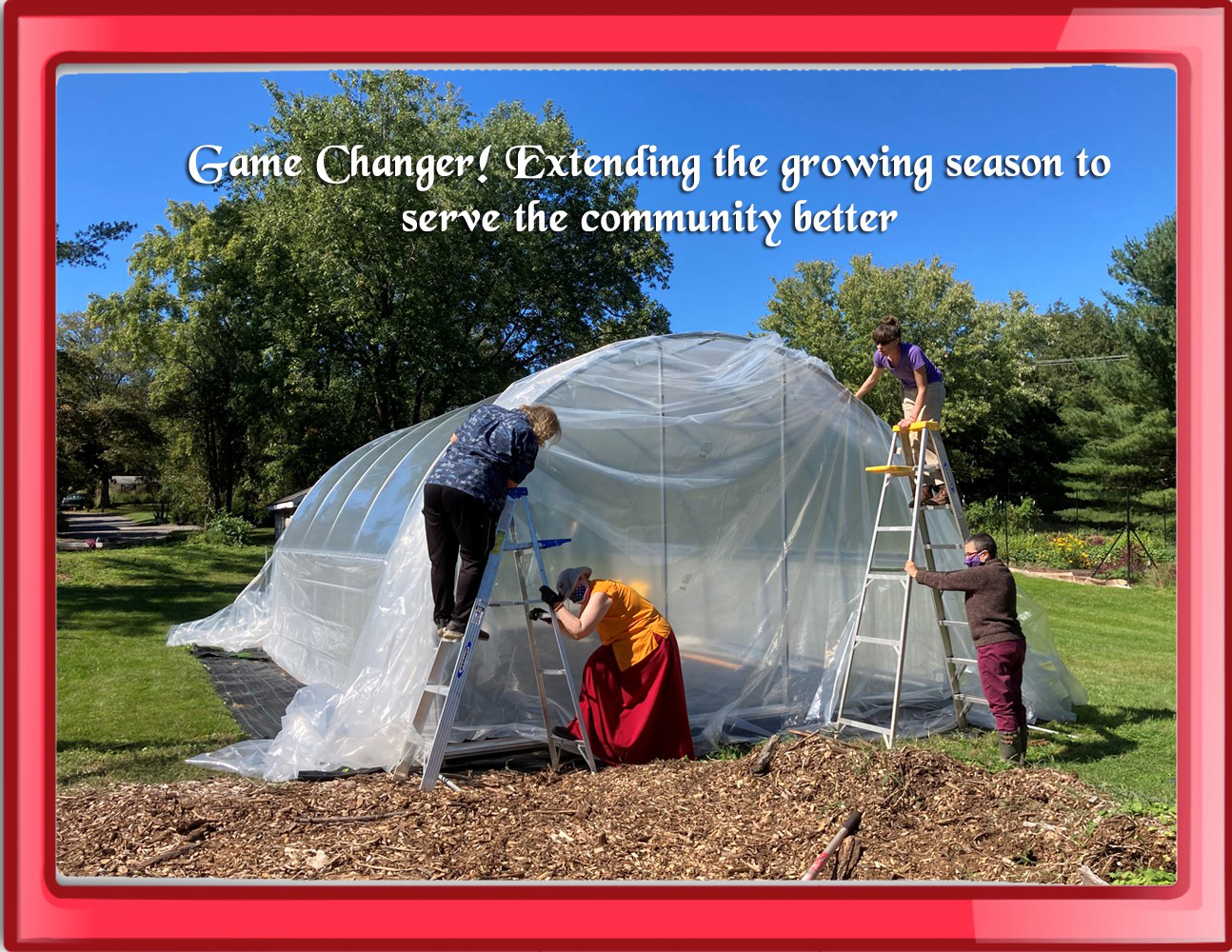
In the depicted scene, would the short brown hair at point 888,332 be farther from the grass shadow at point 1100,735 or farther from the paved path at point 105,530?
the paved path at point 105,530

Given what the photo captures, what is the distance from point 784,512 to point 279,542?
6.70 meters

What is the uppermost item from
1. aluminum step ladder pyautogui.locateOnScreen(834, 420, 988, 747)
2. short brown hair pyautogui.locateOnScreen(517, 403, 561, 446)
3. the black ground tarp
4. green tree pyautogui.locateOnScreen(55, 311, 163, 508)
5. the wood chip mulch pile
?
green tree pyautogui.locateOnScreen(55, 311, 163, 508)

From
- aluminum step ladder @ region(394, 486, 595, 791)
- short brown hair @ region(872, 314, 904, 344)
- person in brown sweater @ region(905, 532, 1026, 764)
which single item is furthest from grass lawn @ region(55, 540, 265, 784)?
short brown hair @ region(872, 314, 904, 344)

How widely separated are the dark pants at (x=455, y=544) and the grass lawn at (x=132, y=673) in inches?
69.6

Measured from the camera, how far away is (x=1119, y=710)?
7.20 metres

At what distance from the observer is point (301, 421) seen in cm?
2311

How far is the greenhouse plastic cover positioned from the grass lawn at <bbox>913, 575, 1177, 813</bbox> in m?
0.43

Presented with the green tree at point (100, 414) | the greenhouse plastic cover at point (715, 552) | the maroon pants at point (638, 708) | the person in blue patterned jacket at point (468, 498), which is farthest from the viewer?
the green tree at point (100, 414)

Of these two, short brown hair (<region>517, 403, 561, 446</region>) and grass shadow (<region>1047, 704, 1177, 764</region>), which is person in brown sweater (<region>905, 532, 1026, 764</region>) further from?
short brown hair (<region>517, 403, 561, 446</region>)

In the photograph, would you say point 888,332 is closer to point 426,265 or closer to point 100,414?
point 426,265

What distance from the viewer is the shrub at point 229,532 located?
906 inches

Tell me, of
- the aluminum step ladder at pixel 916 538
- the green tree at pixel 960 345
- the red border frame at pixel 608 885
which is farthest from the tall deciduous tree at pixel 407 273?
the red border frame at pixel 608 885

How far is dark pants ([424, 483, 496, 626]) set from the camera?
5047 millimetres
